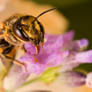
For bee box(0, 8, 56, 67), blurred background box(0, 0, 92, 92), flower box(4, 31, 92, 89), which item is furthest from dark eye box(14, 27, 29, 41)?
blurred background box(0, 0, 92, 92)

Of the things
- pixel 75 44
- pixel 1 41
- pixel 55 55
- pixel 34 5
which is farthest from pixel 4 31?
pixel 34 5

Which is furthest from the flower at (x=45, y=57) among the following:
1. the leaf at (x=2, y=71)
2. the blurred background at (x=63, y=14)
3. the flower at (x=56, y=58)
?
the blurred background at (x=63, y=14)

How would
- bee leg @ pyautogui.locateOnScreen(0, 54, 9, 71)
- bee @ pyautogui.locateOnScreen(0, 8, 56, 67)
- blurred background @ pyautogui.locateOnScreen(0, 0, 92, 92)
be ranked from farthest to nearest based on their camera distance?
blurred background @ pyautogui.locateOnScreen(0, 0, 92, 92) < bee leg @ pyautogui.locateOnScreen(0, 54, 9, 71) < bee @ pyautogui.locateOnScreen(0, 8, 56, 67)

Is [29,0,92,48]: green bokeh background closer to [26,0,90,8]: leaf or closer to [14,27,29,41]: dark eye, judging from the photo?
[26,0,90,8]: leaf

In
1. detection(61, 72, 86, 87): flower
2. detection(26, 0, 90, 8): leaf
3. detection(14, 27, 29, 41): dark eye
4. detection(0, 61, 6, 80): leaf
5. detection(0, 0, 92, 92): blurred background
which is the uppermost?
detection(26, 0, 90, 8): leaf

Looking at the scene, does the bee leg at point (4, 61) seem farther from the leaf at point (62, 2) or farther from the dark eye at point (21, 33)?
the leaf at point (62, 2)
